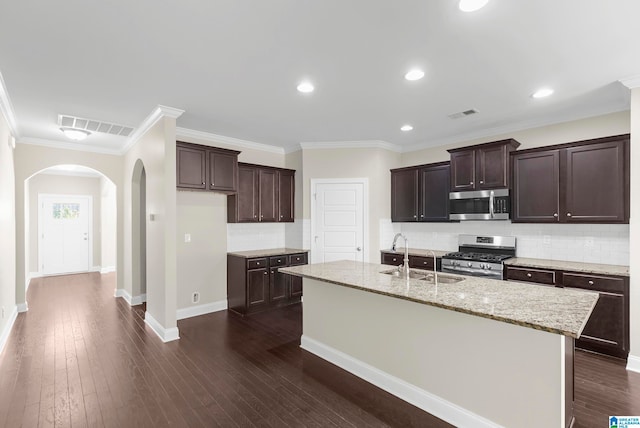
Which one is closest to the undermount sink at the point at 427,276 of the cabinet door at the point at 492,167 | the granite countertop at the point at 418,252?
the granite countertop at the point at 418,252

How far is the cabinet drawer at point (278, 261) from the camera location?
16.8 ft

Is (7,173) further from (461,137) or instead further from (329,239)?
(461,137)

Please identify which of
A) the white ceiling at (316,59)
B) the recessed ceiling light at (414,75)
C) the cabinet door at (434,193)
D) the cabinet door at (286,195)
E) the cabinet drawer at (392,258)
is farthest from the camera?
the cabinet door at (286,195)

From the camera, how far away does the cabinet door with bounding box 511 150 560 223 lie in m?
3.94

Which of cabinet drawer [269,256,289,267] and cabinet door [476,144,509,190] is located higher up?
cabinet door [476,144,509,190]

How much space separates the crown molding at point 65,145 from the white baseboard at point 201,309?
3.33 metres

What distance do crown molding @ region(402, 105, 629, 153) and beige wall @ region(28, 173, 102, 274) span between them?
8.25m

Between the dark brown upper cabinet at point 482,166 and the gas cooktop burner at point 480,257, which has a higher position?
the dark brown upper cabinet at point 482,166

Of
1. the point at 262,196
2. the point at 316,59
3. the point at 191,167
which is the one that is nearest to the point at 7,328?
the point at 191,167

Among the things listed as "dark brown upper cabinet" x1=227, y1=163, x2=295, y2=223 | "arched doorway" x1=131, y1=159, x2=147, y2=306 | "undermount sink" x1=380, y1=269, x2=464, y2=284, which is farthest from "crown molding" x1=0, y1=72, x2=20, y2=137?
"undermount sink" x1=380, y1=269, x2=464, y2=284

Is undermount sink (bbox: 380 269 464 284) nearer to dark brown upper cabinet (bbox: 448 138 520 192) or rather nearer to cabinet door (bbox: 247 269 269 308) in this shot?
dark brown upper cabinet (bbox: 448 138 520 192)

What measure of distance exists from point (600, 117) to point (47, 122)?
23.4 ft

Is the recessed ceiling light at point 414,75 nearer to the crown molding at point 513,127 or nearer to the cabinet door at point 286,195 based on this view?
the crown molding at point 513,127

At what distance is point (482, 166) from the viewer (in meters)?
4.48
